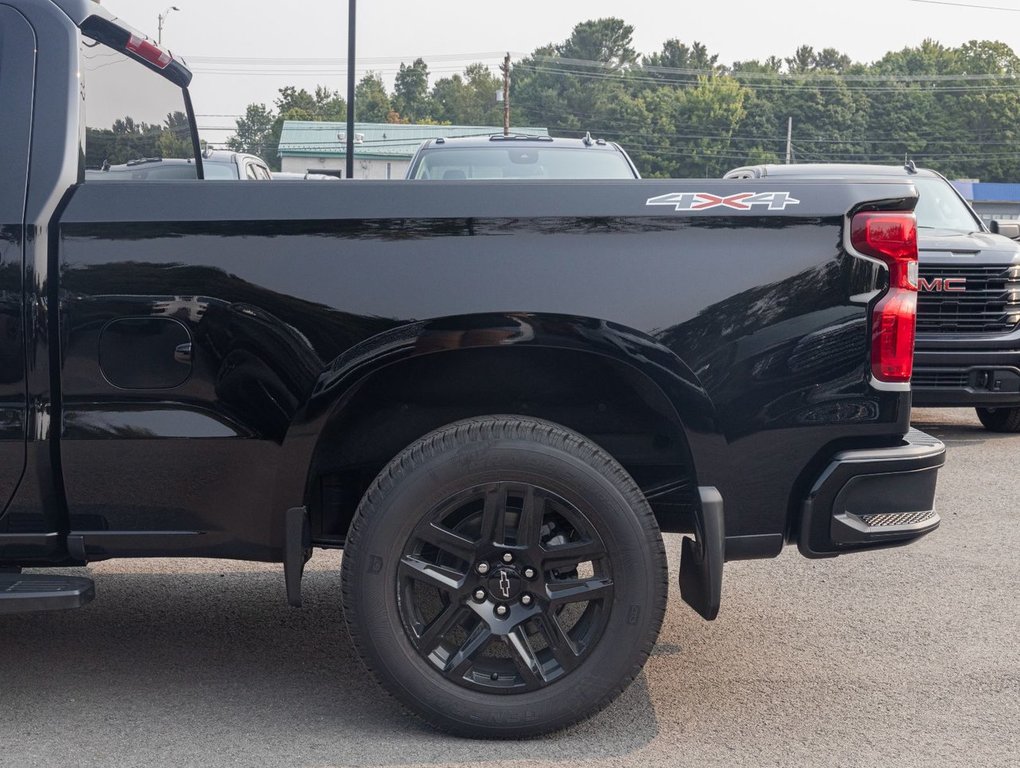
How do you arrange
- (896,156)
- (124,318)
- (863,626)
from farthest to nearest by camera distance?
(896,156) < (863,626) < (124,318)

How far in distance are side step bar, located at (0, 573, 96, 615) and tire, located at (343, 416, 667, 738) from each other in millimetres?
708

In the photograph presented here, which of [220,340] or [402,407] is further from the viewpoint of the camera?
[402,407]

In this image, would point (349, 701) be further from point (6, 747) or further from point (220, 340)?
point (220, 340)

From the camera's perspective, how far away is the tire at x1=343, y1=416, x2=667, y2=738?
3.23 meters

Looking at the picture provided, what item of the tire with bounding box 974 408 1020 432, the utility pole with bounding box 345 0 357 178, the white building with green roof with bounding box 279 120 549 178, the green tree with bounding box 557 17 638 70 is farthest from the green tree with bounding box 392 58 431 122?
the tire with bounding box 974 408 1020 432

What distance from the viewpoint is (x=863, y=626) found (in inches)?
177

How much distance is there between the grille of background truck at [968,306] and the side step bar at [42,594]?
6881 mm

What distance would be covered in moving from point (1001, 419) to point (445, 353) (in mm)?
7217

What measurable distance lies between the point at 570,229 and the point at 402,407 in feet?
2.58

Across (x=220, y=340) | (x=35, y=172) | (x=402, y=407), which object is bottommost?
(x=402, y=407)

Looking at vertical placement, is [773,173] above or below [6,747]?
above

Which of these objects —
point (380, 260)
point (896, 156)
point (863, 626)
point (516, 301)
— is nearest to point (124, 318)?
point (380, 260)

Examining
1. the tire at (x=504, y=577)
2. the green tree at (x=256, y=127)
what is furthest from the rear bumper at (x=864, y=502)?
the green tree at (x=256, y=127)

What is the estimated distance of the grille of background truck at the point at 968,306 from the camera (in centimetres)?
869
